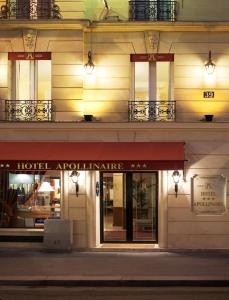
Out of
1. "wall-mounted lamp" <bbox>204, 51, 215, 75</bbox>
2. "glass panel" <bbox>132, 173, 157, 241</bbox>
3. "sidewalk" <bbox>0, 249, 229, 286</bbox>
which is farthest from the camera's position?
"glass panel" <bbox>132, 173, 157, 241</bbox>

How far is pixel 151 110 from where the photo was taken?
2000cm

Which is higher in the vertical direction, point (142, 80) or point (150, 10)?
point (150, 10)

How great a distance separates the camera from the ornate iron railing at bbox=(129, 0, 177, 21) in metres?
20.0

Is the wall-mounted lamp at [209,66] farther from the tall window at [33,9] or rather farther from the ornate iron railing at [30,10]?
the tall window at [33,9]

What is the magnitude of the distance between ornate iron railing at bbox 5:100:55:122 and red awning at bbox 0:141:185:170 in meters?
0.77

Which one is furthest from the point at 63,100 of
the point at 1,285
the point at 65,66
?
the point at 1,285

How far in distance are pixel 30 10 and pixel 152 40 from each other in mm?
3798

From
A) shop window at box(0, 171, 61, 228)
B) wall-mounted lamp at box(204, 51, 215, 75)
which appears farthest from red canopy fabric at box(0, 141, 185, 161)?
wall-mounted lamp at box(204, 51, 215, 75)

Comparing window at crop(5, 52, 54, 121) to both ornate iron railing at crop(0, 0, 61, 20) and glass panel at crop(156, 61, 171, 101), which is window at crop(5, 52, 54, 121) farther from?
glass panel at crop(156, 61, 171, 101)

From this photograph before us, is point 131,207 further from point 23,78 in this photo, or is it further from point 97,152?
point 23,78

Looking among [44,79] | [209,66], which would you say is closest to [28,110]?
[44,79]

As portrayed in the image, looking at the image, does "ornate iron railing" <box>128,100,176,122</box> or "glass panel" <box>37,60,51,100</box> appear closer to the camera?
"ornate iron railing" <box>128,100,176,122</box>

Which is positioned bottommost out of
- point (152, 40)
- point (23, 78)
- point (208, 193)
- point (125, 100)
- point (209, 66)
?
point (208, 193)
